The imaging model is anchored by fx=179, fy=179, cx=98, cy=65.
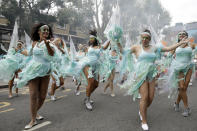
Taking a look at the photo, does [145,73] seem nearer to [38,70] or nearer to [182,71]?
[182,71]

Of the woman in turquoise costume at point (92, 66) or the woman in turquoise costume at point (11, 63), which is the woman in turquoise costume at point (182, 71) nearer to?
the woman in turquoise costume at point (92, 66)

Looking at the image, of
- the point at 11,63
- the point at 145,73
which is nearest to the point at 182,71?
the point at 145,73

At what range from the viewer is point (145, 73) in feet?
11.4

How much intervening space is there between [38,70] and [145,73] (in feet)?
6.73

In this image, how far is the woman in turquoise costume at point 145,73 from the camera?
11.2 feet

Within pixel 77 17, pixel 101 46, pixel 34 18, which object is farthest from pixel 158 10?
pixel 101 46

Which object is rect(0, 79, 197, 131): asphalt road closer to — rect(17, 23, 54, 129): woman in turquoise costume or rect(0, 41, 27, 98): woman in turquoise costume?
rect(17, 23, 54, 129): woman in turquoise costume

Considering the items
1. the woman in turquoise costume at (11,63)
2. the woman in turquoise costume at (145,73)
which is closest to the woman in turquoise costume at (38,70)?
the woman in turquoise costume at (145,73)

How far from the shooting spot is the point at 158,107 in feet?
15.9

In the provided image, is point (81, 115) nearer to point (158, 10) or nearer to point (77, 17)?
point (77, 17)

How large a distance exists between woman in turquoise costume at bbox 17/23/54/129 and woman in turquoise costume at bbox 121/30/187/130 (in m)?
1.75

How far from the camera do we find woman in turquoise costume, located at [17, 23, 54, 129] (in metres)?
3.37

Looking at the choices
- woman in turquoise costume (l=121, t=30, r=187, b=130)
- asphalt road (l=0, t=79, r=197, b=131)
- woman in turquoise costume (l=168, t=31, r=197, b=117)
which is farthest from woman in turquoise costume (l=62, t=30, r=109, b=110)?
woman in turquoise costume (l=168, t=31, r=197, b=117)

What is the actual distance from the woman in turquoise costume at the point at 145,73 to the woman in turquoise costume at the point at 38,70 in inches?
68.8
